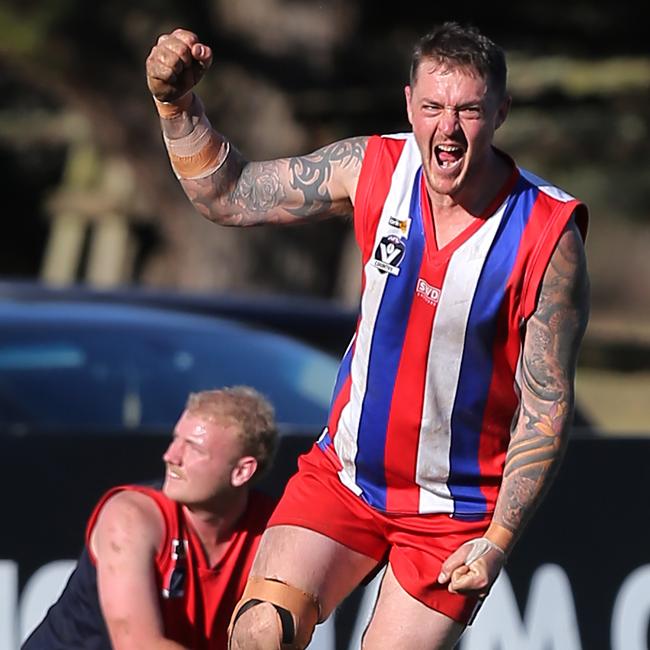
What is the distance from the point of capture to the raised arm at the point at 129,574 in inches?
160

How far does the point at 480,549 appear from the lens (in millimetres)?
3572

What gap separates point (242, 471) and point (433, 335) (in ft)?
2.79

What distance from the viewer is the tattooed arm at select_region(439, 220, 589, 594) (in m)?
3.53

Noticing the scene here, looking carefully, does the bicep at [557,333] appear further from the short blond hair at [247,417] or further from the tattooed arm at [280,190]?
the short blond hair at [247,417]

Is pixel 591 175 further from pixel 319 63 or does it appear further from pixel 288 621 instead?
pixel 288 621

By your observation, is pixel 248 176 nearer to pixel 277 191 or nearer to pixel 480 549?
pixel 277 191

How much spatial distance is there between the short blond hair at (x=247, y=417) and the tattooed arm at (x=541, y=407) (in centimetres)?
83

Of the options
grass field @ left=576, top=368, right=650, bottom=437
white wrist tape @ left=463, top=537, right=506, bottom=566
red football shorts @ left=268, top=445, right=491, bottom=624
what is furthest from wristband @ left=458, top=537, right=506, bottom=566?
grass field @ left=576, top=368, right=650, bottom=437

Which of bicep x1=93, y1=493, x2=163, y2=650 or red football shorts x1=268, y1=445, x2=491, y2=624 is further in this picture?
bicep x1=93, y1=493, x2=163, y2=650

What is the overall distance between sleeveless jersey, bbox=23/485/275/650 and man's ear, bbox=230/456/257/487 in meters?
0.16

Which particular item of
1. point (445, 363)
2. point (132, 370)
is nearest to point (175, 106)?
point (445, 363)

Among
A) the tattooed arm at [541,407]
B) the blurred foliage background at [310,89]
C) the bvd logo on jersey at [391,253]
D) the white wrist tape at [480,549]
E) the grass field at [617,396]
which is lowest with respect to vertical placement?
the grass field at [617,396]

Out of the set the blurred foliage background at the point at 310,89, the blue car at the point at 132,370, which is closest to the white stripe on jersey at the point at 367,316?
the blue car at the point at 132,370

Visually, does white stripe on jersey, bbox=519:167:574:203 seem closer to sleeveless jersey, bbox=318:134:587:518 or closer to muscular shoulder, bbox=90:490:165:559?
sleeveless jersey, bbox=318:134:587:518
